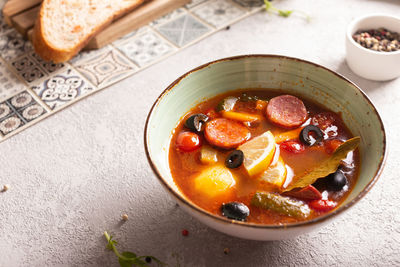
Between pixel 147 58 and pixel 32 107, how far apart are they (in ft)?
2.66

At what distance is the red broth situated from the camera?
5.54 ft

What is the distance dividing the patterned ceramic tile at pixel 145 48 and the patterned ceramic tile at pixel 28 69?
22.5 inches

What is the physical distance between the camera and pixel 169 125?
196 centimetres

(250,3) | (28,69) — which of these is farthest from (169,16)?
(28,69)

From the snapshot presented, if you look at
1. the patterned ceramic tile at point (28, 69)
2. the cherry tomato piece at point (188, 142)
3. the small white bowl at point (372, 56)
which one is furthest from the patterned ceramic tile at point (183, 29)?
the cherry tomato piece at point (188, 142)

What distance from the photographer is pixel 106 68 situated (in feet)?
9.27

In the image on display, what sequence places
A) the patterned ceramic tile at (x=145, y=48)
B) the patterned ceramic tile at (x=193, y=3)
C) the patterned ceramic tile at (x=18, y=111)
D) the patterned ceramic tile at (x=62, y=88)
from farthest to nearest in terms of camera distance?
the patterned ceramic tile at (x=193, y=3), the patterned ceramic tile at (x=145, y=48), the patterned ceramic tile at (x=62, y=88), the patterned ceramic tile at (x=18, y=111)

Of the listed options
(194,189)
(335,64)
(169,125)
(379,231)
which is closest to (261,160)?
(194,189)

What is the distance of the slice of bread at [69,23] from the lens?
277 centimetres

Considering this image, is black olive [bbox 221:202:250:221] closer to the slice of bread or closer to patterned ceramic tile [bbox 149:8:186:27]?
the slice of bread

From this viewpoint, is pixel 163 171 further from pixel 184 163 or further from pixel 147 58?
pixel 147 58

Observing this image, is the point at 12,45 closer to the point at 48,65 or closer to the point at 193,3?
the point at 48,65

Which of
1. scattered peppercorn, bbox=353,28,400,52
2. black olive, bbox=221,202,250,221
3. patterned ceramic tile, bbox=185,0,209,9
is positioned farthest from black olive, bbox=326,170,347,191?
patterned ceramic tile, bbox=185,0,209,9

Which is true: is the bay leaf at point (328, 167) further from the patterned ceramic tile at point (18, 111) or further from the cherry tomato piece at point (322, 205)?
the patterned ceramic tile at point (18, 111)
